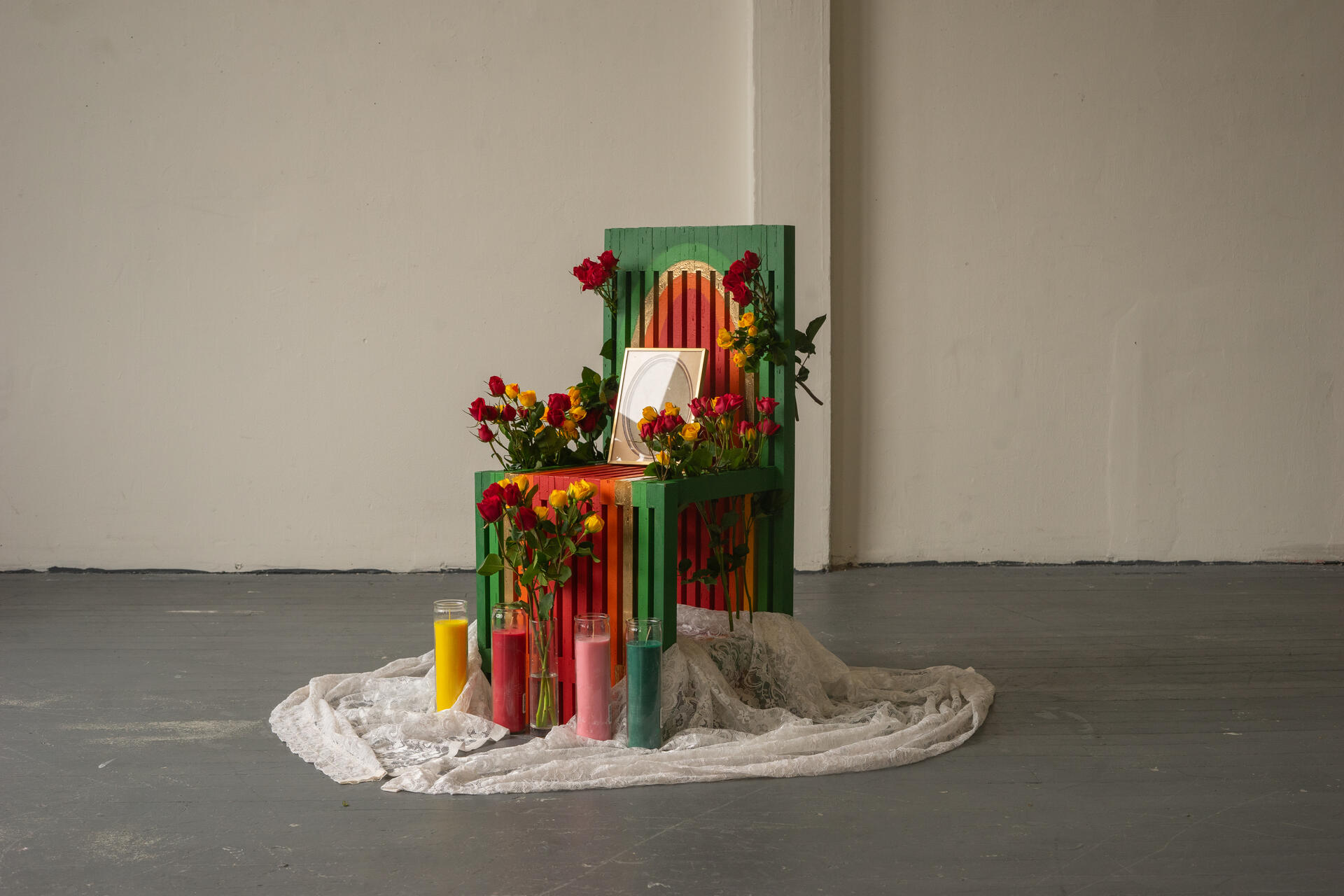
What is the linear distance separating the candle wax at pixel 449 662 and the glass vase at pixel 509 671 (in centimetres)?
11

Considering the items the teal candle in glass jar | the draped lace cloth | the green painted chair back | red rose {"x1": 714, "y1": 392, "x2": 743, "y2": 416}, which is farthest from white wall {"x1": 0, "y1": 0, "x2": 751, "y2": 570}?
the teal candle in glass jar

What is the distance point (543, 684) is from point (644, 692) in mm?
340

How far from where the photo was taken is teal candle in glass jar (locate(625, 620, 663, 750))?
285cm

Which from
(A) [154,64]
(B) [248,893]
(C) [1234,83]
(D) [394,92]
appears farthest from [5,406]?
(C) [1234,83]

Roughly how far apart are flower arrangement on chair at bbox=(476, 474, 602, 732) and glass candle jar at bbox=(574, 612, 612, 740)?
0.48ft

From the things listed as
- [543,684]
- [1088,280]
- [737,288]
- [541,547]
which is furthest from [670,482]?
[1088,280]

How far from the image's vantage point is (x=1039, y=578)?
534 cm

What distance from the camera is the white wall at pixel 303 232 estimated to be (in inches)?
215

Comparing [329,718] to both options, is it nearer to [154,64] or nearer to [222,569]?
[222,569]

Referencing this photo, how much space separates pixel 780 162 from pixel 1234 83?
2.20 m

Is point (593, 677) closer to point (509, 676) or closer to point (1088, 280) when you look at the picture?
point (509, 676)

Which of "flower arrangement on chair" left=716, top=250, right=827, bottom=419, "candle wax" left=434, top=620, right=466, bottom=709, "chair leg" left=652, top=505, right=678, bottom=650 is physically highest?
"flower arrangement on chair" left=716, top=250, right=827, bottom=419

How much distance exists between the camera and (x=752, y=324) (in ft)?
11.2

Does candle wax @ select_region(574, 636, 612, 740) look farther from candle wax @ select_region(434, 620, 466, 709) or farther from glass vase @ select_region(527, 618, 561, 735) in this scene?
candle wax @ select_region(434, 620, 466, 709)
